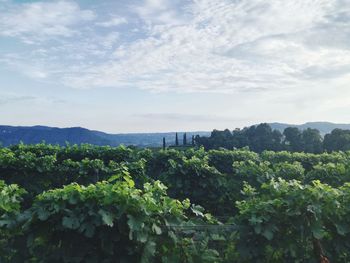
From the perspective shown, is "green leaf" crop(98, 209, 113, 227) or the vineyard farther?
the vineyard

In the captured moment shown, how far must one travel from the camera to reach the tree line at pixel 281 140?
68000 mm

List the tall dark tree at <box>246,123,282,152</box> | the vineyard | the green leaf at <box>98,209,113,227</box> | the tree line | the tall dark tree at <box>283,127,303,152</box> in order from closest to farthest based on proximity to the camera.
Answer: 1. the green leaf at <box>98,209,113,227</box>
2. the vineyard
3. the tree line
4. the tall dark tree at <box>283,127,303,152</box>
5. the tall dark tree at <box>246,123,282,152</box>

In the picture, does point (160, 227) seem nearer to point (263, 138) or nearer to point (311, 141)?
point (311, 141)

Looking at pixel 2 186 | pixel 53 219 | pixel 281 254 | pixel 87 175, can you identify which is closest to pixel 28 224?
pixel 53 219

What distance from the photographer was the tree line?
6800 centimetres

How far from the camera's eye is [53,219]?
546 cm

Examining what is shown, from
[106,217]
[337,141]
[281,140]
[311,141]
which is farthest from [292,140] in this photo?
[106,217]

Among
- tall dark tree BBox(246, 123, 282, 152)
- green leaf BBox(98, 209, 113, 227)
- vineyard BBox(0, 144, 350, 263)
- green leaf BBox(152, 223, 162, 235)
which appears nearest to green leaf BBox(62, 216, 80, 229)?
vineyard BBox(0, 144, 350, 263)

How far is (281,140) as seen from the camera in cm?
8669

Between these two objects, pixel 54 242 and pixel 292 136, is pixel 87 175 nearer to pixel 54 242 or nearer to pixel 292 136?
pixel 54 242

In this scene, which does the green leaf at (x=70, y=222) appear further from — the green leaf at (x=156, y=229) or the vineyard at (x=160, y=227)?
the green leaf at (x=156, y=229)

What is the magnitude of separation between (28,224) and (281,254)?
11.7ft

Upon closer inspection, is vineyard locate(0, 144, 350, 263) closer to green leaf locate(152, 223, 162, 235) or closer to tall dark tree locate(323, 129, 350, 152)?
green leaf locate(152, 223, 162, 235)

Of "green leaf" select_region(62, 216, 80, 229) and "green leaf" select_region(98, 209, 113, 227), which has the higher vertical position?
"green leaf" select_region(98, 209, 113, 227)
